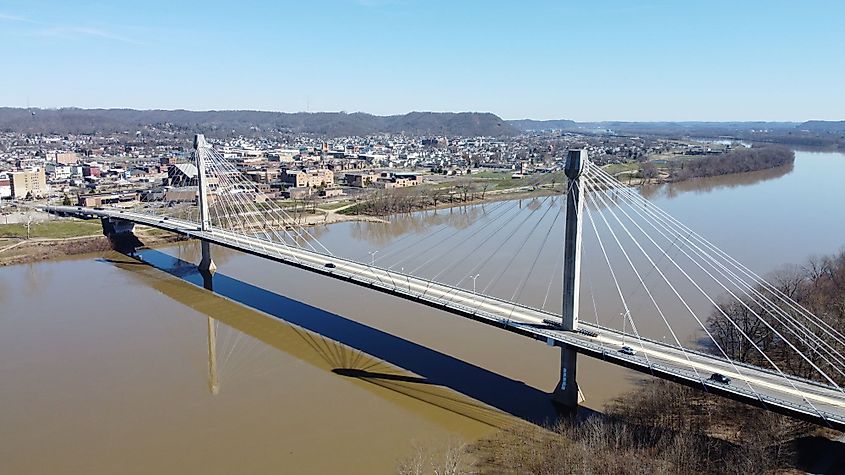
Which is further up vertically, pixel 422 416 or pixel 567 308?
pixel 567 308

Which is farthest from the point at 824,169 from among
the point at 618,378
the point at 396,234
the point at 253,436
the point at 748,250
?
the point at 253,436

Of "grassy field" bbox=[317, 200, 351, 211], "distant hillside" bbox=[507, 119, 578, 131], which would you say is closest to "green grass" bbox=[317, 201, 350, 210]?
"grassy field" bbox=[317, 200, 351, 211]

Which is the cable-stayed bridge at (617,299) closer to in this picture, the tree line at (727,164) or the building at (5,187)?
Answer: the building at (5,187)

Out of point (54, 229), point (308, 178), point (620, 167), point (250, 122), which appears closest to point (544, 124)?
point (250, 122)

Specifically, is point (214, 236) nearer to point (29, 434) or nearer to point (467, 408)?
point (29, 434)

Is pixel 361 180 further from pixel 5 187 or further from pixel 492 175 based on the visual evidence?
pixel 5 187

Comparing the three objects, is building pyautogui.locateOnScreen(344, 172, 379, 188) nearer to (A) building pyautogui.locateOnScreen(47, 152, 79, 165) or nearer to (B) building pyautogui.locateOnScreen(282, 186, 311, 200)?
(B) building pyautogui.locateOnScreen(282, 186, 311, 200)

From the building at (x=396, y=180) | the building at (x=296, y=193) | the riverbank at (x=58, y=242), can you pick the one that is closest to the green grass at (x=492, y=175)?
the building at (x=396, y=180)
